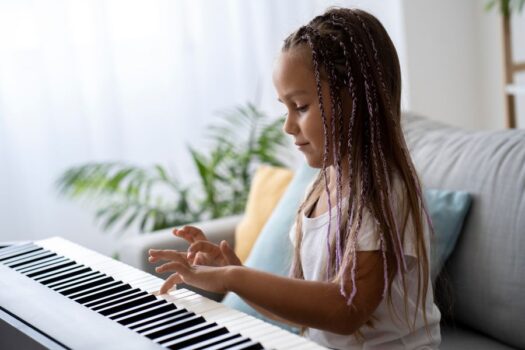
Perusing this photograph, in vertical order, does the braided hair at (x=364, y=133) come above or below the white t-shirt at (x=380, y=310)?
above

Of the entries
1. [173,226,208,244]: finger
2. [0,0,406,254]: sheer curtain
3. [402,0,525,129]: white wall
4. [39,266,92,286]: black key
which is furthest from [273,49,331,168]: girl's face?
[402,0,525,129]: white wall

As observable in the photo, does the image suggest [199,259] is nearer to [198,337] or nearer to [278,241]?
[198,337]

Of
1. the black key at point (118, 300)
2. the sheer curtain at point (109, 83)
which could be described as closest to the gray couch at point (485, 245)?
the black key at point (118, 300)

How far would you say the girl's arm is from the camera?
48.9 inches

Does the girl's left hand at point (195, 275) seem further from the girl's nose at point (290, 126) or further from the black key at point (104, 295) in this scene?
the girl's nose at point (290, 126)

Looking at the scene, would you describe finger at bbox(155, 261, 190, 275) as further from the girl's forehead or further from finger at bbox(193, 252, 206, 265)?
the girl's forehead

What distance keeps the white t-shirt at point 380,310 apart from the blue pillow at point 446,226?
1.29ft

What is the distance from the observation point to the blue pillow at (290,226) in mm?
1830

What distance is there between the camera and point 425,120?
2.30 meters

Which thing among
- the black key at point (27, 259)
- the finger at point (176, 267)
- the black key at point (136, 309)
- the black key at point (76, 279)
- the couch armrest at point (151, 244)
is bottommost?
the couch armrest at point (151, 244)

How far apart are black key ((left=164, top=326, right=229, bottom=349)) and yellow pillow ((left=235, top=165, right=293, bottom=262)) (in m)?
1.26

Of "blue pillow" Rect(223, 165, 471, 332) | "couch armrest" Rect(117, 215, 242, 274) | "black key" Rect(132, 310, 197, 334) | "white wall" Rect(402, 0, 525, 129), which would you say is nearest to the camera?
"black key" Rect(132, 310, 197, 334)

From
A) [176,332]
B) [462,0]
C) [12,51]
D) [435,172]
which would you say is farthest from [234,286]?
[462,0]

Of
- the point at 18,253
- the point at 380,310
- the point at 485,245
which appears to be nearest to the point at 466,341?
the point at 485,245
